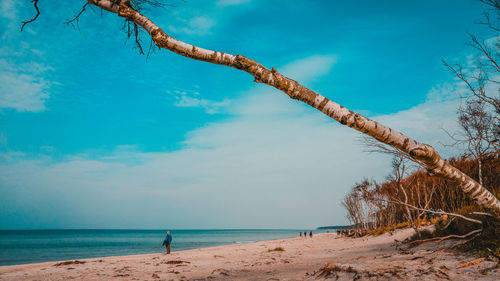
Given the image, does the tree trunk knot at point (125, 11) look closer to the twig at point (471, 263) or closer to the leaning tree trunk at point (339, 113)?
the leaning tree trunk at point (339, 113)

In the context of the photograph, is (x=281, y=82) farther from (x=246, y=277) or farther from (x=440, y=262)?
(x=246, y=277)

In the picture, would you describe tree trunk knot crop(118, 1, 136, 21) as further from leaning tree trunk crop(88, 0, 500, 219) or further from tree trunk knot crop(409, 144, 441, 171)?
tree trunk knot crop(409, 144, 441, 171)

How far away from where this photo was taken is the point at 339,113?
299 centimetres

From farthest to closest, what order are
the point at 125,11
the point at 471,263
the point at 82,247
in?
the point at 82,247 → the point at 471,263 → the point at 125,11

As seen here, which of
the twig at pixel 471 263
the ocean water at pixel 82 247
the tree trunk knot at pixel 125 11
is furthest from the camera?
the ocean water at pixel 82 247

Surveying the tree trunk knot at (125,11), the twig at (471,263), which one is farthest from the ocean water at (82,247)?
the twig at (471,263)

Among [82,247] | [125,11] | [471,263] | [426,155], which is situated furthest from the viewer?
[82,247]

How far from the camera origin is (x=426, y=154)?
2.92 metres

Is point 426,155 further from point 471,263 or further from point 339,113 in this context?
point 471,263

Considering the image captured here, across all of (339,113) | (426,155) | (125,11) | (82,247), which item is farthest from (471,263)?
(82,247)

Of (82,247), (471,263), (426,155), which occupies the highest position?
(426,155)

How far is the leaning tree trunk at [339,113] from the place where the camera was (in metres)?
2.96

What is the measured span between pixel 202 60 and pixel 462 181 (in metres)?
3.72

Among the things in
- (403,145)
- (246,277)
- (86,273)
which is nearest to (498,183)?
(246,277)
